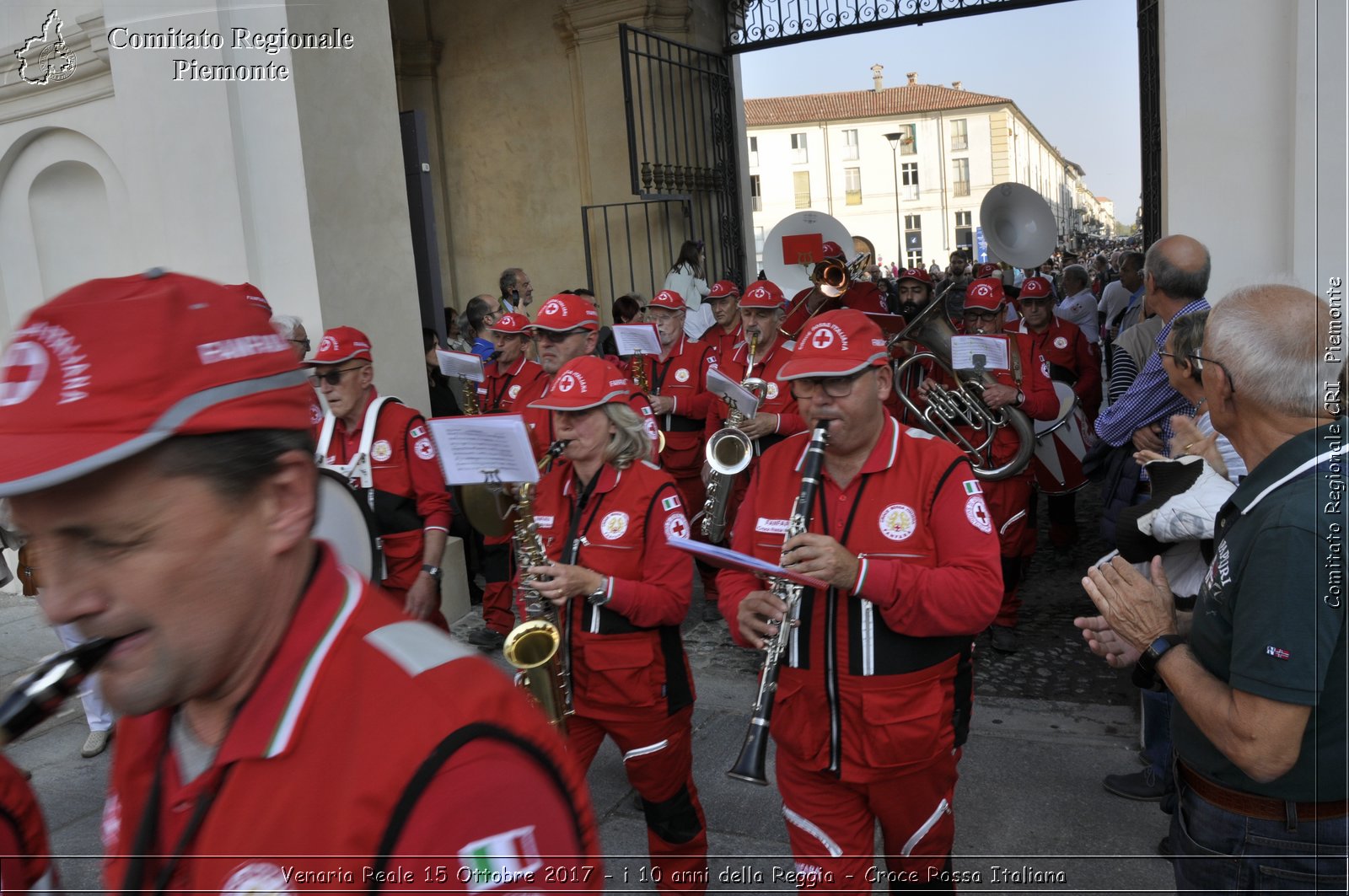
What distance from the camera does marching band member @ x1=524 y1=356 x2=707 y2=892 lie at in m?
3.44

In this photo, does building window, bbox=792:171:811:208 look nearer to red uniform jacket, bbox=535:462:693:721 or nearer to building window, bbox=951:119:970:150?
building window, bbox=951:119:970:150

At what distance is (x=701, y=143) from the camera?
1129 centimetres

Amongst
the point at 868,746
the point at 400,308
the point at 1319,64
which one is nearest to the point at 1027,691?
the point at 868,746

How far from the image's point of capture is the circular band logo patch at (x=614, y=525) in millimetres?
3531

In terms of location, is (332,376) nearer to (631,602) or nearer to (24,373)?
(631,602)

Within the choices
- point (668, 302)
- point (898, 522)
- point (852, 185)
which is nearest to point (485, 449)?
point (898, 522)

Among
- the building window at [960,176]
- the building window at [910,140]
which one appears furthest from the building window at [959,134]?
the building window at [910,140]

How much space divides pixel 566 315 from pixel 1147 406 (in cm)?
305

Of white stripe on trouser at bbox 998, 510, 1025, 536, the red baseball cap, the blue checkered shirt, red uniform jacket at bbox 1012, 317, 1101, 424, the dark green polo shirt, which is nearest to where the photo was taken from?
the red baseball cap

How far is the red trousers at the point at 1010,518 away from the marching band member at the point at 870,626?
339 centimetres

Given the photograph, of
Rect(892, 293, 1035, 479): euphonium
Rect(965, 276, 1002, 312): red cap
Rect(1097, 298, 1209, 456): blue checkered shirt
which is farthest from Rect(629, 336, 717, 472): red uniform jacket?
Rect(1097, 298, 1209, 456): blue checkered shirt

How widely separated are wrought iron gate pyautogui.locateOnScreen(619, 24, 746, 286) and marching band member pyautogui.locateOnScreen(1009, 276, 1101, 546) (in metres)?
3.83

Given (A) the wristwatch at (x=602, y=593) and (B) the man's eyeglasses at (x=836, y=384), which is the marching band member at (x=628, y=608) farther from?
(B) the man's eyeglasses at (x=836, y=384)

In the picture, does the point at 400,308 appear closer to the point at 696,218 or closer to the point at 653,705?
the point at 653,705
